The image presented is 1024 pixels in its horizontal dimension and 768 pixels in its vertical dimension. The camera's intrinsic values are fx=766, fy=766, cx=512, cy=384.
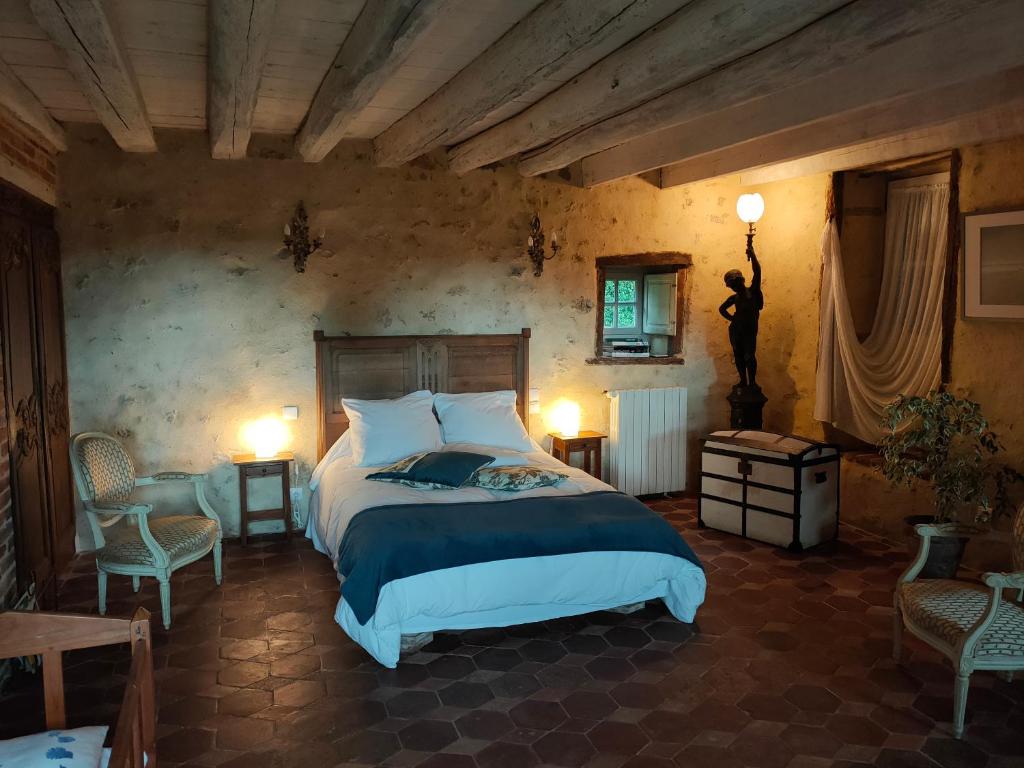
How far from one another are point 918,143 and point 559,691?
12.9ft

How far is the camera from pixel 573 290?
6.11 m

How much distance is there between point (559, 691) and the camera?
3326 millimetres

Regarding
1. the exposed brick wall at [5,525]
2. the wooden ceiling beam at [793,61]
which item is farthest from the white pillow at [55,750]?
the wooden ceiling beam at [793,61]

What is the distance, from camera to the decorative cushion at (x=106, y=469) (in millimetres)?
4270

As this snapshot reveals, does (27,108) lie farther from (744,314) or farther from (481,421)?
(744,314)

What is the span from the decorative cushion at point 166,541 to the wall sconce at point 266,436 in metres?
0.81

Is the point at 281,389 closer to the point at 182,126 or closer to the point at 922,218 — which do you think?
the point at 182,126

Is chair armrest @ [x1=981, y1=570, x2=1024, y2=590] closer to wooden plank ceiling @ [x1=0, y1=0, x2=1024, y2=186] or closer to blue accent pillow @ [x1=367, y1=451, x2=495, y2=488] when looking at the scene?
wooden plank ceiling @ [x1=0, y1=0, x2=1024, y2=186]

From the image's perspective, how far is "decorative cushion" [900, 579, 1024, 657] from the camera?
2998mm

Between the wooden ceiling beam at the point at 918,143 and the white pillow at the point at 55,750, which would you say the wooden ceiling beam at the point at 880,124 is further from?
the white pillow at the point at 55,750

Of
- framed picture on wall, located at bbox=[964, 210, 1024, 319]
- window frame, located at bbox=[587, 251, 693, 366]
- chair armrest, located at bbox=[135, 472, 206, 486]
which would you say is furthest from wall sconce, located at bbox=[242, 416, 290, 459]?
framed picture on wall, located at bbox=[964, 210, 1024, 319]

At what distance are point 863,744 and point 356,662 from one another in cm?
217

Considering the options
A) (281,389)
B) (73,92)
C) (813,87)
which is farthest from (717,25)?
(281,389)

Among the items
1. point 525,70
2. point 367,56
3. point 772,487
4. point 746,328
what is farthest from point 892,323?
point 367,56
